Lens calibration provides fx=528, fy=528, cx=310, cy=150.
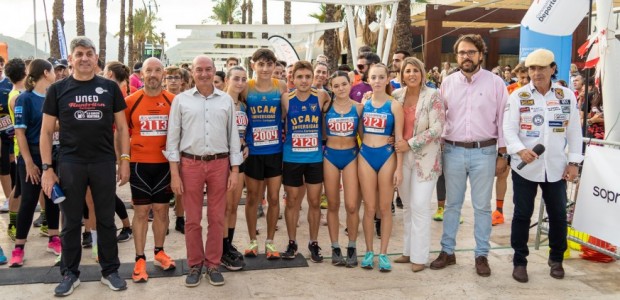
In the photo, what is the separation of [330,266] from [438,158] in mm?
1398

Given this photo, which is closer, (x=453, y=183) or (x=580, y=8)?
(x=453, y=183)

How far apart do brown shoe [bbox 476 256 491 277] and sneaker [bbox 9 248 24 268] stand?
13.6 ft

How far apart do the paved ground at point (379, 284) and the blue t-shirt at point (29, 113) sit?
1.23 m

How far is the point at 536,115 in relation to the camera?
4477 millimetres

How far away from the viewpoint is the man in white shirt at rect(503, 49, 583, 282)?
4.45 m

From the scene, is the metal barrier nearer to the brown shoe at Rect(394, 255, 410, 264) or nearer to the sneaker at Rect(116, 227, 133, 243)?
the brown shoe at Rect(394, 255, 410, 264)

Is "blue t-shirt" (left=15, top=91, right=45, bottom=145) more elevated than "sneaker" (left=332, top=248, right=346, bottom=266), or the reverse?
"blue t-shirt" (left=15, top=91, right=45, bottom=145)

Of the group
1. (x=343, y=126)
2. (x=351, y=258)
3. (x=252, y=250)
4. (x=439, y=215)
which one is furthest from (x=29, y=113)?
(x=439, y=215)

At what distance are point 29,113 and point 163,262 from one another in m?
1.83

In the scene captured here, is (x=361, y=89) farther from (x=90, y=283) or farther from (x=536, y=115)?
(x=90, y=283)

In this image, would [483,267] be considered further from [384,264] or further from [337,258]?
[337,258]

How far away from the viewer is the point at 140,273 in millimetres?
4457

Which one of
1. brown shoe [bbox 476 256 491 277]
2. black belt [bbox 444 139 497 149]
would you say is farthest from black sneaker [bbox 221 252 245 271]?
black belt [bbox 444 139 497 149]

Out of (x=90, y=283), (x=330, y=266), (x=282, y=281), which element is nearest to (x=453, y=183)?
(x=330, y=266)
